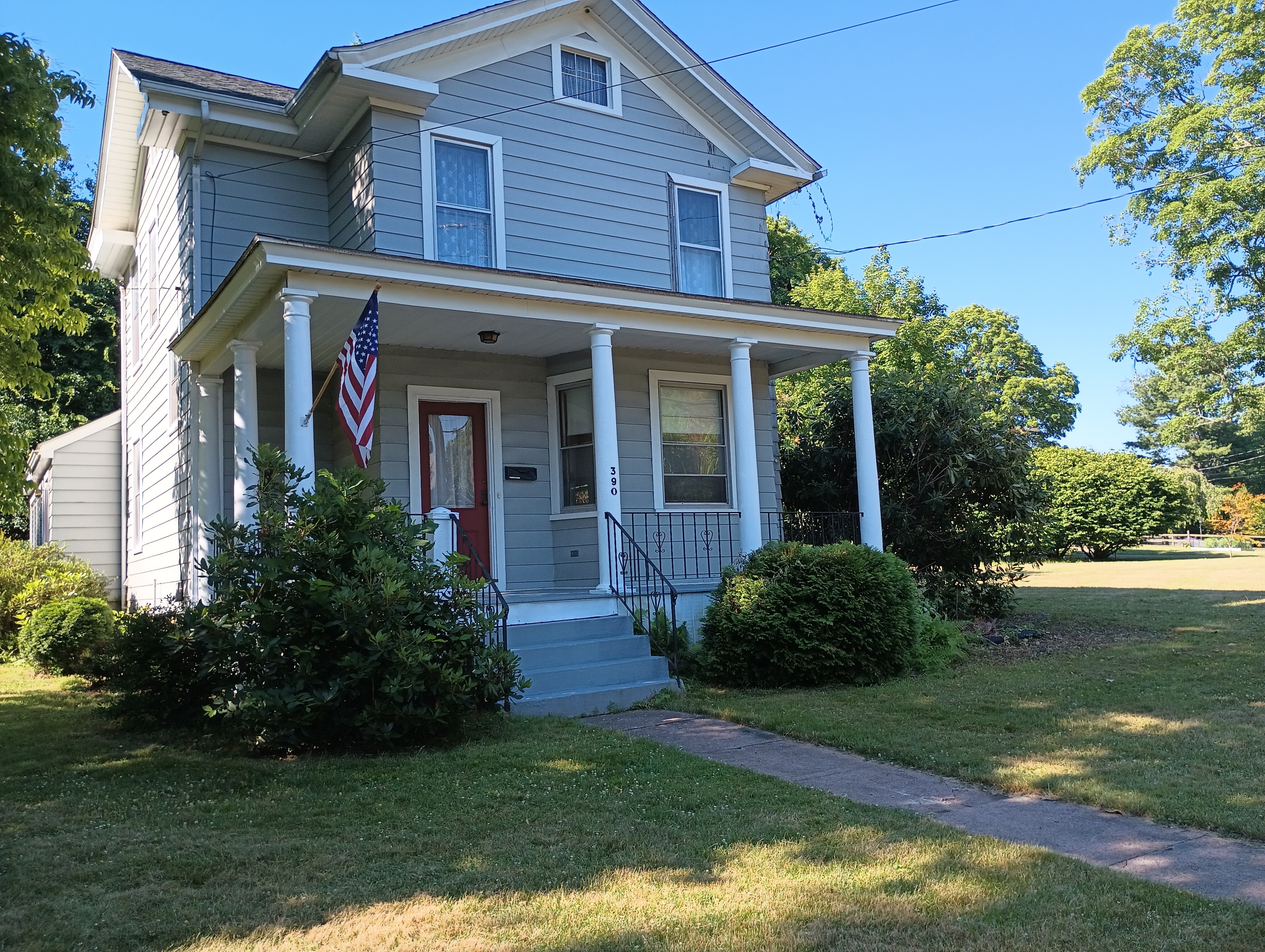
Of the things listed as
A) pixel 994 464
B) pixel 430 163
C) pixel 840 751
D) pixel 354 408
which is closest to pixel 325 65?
pixel 430 163

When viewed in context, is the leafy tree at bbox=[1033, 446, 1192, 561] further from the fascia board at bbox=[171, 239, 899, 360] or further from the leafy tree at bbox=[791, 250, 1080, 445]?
the fascia board at bbox=[171, 239, 899, 360]

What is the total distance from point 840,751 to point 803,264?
95.7ft

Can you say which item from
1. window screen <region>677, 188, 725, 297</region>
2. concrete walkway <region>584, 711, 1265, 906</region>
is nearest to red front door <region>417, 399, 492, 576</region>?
window screen <region>677, 188, 725, 297</region>

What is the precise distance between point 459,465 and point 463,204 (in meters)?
2.97

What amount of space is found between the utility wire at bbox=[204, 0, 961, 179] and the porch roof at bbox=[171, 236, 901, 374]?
2.24 m

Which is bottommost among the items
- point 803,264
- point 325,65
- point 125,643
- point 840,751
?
point 840,751

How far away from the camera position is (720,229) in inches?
512

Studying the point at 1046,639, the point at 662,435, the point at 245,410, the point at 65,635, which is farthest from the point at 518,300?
the point at 1046,639

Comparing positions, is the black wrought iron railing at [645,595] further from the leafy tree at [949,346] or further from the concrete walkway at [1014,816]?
the leafy tree at [949,346]

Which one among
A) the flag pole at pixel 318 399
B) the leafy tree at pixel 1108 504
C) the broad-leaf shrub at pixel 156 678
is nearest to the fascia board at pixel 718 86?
the flag pole at pixel 318 399

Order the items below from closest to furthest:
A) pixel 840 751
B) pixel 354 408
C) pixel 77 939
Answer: pixel 77 939
pixel 840 751
pixel 354 408

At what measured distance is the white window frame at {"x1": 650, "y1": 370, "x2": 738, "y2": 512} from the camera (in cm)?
1195

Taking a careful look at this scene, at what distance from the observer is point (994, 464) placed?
1288cm

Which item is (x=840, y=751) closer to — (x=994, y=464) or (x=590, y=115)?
(x=994, y=464)
